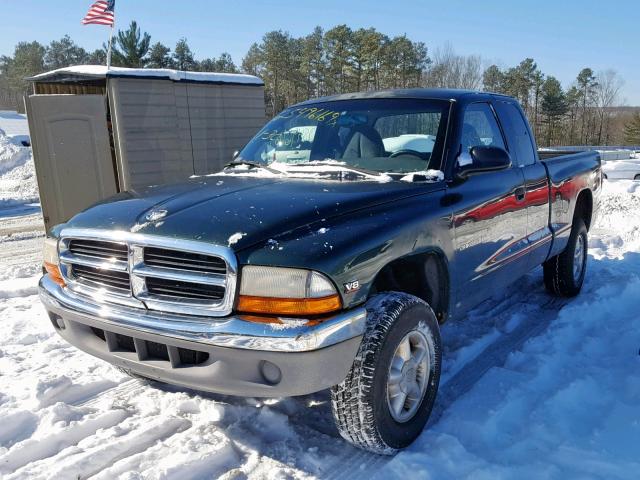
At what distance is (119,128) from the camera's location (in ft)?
26.7

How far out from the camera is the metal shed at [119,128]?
25.6 ft

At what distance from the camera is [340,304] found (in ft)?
7.75

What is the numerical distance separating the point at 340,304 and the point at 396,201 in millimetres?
788

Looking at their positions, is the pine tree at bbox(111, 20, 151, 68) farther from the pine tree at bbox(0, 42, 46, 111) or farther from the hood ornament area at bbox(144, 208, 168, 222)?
the pine tree at bbox(0, 42, 46, 111)

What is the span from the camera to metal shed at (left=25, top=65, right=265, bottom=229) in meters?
7.82

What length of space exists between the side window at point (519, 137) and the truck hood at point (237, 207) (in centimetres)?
148

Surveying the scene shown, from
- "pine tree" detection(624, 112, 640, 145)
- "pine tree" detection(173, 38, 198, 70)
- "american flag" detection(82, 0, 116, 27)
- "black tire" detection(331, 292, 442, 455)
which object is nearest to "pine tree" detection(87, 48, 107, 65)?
"pine tree" detection(173, 38, 198, 70)

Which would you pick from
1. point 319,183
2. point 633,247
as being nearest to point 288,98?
point 633,247

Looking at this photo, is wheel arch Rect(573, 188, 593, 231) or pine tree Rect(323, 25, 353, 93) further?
pine tree Rect(323, 25, 353, 93)

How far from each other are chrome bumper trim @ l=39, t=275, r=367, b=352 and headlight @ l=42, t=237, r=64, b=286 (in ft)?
2.12

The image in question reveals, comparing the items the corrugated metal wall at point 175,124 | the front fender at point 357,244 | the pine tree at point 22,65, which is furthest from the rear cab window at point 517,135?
the pine tree at point 22,65

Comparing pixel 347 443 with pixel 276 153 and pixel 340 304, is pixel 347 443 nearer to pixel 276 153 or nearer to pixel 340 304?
pixel 340 304

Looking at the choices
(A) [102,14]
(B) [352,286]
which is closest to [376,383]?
(B) [352,286]

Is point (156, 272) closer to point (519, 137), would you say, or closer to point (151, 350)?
point (151, 350)
